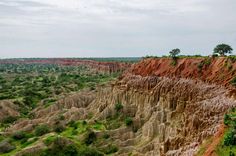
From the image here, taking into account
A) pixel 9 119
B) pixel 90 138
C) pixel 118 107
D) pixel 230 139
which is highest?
pixel 230 139

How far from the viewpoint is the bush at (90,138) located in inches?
1530

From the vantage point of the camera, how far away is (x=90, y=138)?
39.2 meters

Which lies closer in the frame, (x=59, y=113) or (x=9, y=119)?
(x=59, y=113)

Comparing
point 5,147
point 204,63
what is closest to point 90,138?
point 5,147

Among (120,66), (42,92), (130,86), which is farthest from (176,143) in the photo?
(120,66)

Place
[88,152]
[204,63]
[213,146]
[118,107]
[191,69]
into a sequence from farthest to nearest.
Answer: [118,107] < [191,69] < [204,63] < [88,152] < [213,146]

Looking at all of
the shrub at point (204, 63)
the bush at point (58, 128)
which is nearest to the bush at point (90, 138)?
the bush at point (58, 128)

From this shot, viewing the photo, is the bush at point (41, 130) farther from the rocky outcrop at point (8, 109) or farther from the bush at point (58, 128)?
the rocky outcrop at point (8, 109)

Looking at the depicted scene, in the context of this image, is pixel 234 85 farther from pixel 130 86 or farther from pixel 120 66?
pixel 120 66

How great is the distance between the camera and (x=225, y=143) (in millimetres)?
17422

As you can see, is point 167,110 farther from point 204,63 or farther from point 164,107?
point 204,63

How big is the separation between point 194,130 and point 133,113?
19842 mm

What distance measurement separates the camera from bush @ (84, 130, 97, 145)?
38.9 meters

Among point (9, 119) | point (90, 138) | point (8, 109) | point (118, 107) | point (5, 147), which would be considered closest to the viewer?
point (90, 138)
